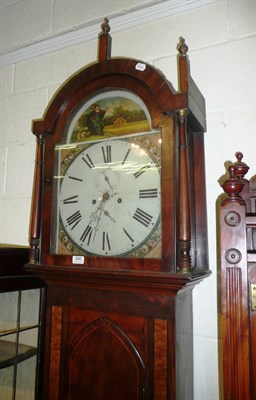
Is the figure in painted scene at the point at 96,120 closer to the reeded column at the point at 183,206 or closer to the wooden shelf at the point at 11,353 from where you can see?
the reeded column at the point at 183,206

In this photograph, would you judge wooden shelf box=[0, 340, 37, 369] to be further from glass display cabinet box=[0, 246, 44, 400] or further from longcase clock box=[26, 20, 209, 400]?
longcase clock box=[26, 20, 209, 400]

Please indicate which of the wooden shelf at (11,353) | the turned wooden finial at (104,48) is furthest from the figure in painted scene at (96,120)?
the wooden shelf at (11,353)


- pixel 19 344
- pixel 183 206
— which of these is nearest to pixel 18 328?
pixel 19 344

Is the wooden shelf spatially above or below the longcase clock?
below

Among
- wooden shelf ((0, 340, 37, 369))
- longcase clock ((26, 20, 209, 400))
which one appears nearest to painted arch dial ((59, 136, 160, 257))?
longcase clock ((26, 20, 209, 400))

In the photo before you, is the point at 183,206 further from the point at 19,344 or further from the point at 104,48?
the point at 19,344

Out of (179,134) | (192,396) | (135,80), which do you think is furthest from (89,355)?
(135,80)

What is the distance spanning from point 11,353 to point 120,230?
0.62 m

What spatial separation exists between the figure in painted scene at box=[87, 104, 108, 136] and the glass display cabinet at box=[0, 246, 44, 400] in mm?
500

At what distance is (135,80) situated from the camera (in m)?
0.98

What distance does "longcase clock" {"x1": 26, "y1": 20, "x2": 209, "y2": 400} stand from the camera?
861 millimetres

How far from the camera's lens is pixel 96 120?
105cm

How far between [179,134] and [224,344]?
0.56 m

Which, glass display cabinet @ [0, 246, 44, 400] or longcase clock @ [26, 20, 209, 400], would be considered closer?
longcase clock @ [26, 20, 209, 400]
